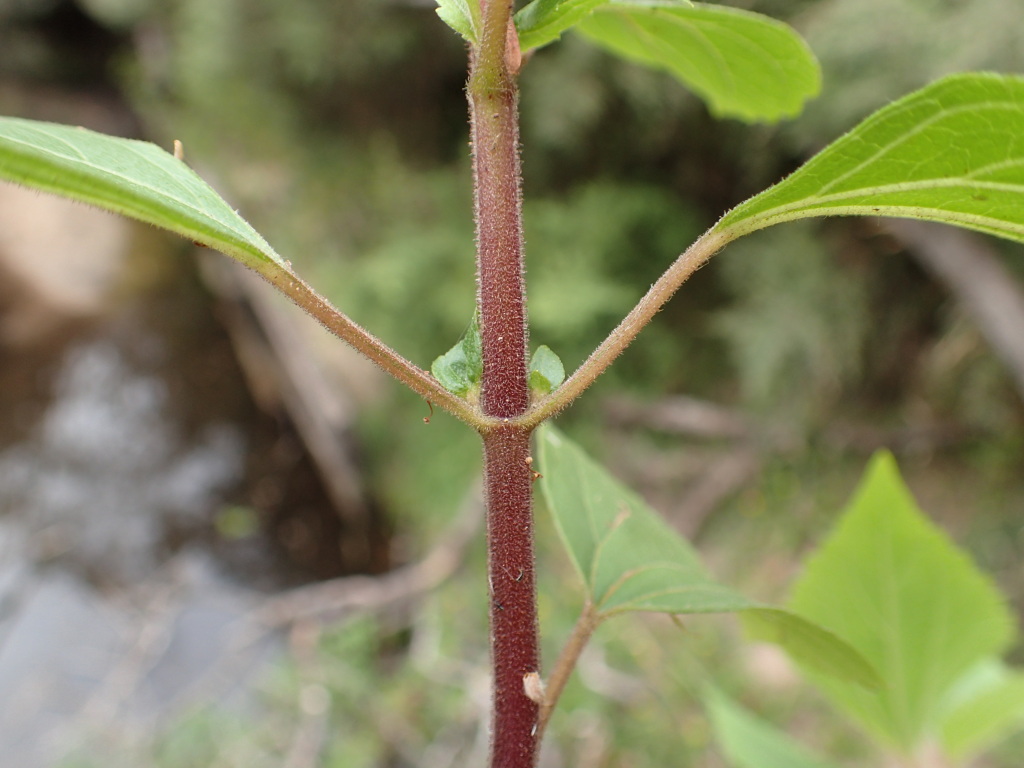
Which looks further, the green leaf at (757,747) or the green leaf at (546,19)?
the green leaf at (757,747)

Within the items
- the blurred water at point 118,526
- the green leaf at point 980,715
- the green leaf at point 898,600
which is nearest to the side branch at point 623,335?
the green leaf at point 898,600

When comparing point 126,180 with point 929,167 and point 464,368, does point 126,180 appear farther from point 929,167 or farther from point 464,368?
point 929,167

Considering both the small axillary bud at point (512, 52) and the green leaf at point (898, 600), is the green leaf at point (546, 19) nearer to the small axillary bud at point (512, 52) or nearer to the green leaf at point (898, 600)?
the small axillary bud at point (512, 52)

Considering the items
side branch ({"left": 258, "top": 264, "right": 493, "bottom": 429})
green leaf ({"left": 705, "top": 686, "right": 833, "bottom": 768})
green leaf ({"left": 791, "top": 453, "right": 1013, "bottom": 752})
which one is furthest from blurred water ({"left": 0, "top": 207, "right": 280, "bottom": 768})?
side branch ({"left": 258, "top": 264, "right": 493, "bottom": 429})

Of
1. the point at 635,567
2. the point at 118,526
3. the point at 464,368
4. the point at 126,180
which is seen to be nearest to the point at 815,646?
the point at 635,567

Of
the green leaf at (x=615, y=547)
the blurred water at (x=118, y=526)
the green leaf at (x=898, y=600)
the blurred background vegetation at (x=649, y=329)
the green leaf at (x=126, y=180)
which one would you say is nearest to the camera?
the green leaf at (x=126, y=180)
